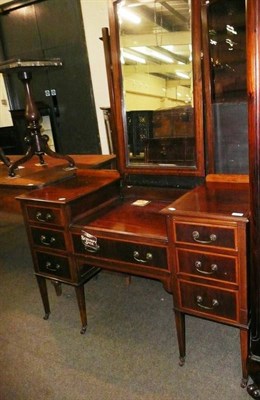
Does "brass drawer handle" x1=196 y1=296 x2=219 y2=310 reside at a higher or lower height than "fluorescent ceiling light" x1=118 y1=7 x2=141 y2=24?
lower

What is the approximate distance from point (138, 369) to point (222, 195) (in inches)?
36.8

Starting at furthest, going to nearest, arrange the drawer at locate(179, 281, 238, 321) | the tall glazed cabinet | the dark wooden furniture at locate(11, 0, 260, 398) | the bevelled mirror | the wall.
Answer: the wall < the bevelled mirror < the drawer at locate(179, 281, 238, 321) < the dark wooden furniture at locate(11, 0, 260, 398) < the tall glazed cabinet

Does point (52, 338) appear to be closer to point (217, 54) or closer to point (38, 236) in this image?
point (38, 236)

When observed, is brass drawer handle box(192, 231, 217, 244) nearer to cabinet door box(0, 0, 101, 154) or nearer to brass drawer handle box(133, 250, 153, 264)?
brass drawer handle box(133, 250, 153, 264)

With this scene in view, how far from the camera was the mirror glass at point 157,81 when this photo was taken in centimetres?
163

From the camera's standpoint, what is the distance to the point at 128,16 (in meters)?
1.74

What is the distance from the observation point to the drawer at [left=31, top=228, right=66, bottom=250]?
172cm

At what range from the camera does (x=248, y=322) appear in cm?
134

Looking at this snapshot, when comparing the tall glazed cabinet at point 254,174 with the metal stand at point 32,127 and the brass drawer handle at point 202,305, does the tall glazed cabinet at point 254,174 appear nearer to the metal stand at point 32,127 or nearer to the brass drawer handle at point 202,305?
the brass drawer handle at point 202,305

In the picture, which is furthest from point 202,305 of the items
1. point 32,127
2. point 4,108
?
point 4,108

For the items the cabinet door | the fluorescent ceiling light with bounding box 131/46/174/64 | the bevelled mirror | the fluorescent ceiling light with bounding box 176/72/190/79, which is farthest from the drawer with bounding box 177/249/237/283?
the cabinet door

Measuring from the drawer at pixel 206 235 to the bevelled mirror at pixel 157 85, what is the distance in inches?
19.7

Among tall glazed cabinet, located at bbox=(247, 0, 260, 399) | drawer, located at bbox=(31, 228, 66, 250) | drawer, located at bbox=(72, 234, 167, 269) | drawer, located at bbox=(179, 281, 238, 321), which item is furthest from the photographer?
drawer, located at bbox=(31, 228, 66, 250)

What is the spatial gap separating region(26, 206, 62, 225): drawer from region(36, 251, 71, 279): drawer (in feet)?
0.69
